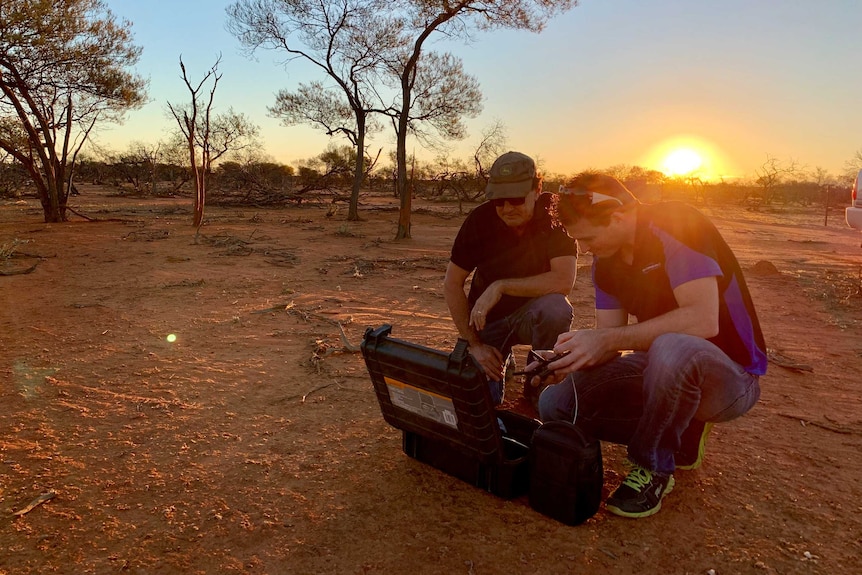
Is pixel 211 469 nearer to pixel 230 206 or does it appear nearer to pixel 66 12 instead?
pixel 66 12

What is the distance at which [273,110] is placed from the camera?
19328 mm

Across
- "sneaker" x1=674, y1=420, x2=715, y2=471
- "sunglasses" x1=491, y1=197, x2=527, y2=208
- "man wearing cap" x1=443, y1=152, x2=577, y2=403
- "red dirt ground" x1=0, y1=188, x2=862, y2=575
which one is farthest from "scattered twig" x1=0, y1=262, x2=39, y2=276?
"sneaker" x1=674, y1=420, x2=715, y2=471

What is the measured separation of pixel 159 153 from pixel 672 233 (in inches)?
1276

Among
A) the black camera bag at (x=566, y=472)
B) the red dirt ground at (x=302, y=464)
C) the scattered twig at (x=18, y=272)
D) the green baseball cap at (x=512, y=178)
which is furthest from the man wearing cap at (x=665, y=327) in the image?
the scattered twig at (x=18, y=272)

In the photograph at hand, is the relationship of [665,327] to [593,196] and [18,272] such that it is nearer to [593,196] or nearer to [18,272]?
[593,196]

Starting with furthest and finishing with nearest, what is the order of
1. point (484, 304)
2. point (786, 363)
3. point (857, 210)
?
1. point (857, 210)
2. point (786, 363)
3. point (484, 304)

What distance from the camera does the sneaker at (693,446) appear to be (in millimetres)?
2187

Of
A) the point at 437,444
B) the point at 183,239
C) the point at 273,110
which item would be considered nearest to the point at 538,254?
the point at 437,444

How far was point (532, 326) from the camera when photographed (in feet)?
9.05

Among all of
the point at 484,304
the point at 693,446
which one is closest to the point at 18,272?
the point at 484,304

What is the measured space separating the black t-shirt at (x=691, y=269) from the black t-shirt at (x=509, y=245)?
0.69 meters

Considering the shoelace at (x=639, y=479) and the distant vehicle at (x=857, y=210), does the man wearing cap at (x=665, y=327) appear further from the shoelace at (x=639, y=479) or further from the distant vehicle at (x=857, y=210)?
the distant vehicle at (x=857, y=210)

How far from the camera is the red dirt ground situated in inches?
70.5

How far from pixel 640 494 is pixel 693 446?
1.29 feet
